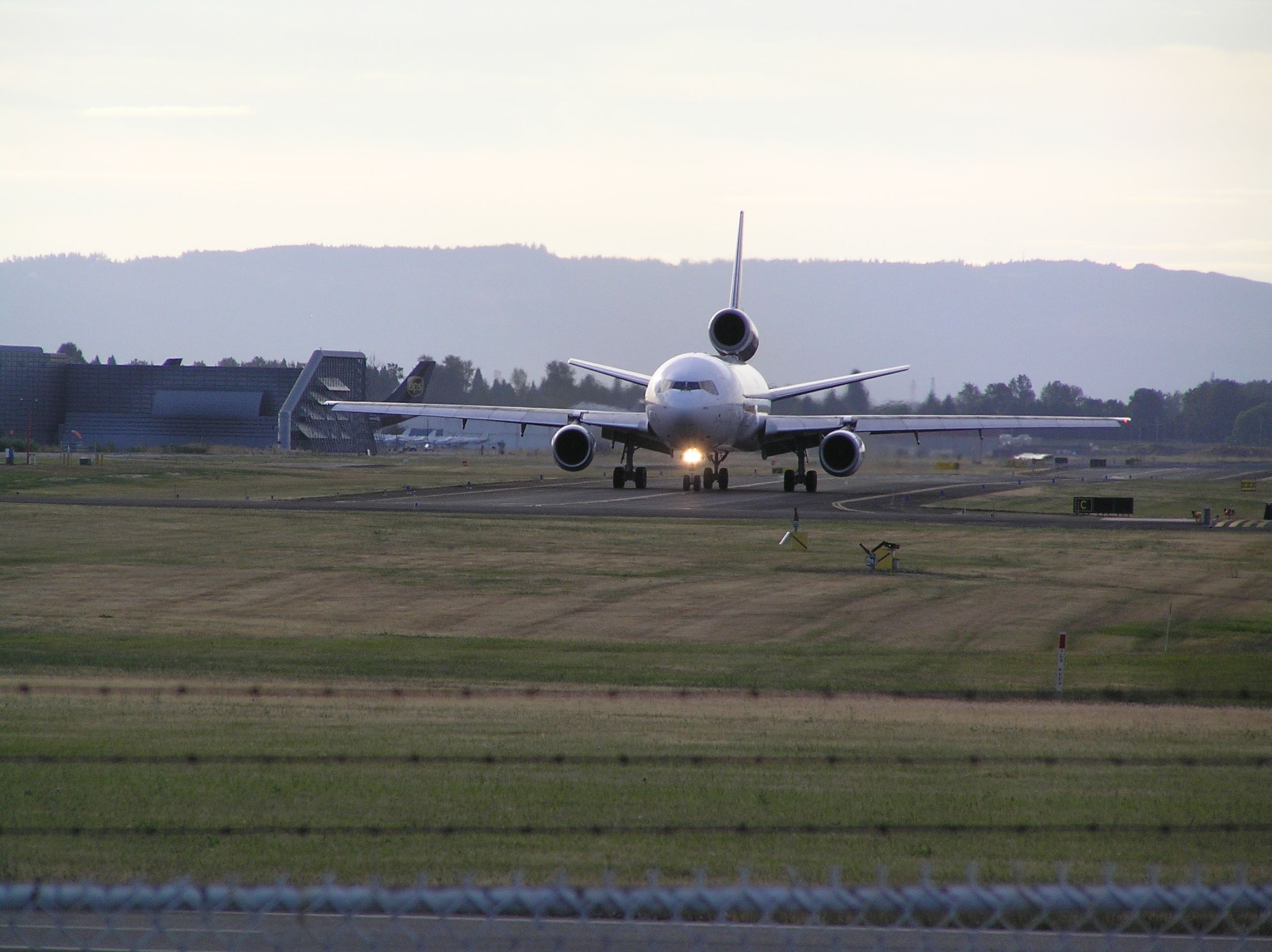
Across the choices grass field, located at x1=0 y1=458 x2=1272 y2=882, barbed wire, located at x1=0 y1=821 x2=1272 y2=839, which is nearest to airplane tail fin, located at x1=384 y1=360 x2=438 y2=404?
grass field, located at x1=0 y1=458 x2=1272 y2=882

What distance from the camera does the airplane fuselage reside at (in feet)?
159

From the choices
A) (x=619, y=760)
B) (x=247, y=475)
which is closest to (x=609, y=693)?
(x=619, y=760)

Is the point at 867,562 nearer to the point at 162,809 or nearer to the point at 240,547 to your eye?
the point at 240,547

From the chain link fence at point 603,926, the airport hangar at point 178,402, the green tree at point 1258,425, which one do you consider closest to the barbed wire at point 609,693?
the chain link fence at point 603,926

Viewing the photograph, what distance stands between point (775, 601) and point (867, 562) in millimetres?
5962

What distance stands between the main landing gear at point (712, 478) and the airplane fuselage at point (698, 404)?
3.35 meters

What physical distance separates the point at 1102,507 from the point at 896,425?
10.6 meters

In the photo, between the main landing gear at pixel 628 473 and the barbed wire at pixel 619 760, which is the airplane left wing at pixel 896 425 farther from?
the barbed wire at pixel 619 760

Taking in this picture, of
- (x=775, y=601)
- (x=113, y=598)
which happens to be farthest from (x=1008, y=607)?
(x=113, y=598)

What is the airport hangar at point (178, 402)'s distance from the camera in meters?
136

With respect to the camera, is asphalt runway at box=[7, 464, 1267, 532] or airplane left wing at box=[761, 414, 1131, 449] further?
airplane left wing at box=[761, 414, 1131, 449]

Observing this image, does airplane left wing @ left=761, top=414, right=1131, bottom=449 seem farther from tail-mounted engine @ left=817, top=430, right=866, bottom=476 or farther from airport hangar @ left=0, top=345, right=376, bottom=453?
airport hangar @ left=0, top=345, right=376, bottom=453

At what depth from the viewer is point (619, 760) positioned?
1061 centimetres

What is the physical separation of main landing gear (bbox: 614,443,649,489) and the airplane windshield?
22.7 feet
